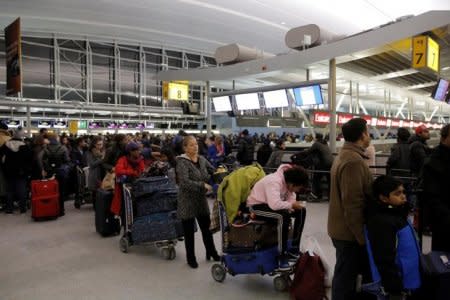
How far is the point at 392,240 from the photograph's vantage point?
7.09 feet

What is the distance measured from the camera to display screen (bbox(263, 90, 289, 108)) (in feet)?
29.4

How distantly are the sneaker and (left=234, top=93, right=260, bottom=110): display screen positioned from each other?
6.65 metres

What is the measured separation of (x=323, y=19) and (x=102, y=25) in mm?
10656

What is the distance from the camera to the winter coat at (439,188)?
7.80 feet

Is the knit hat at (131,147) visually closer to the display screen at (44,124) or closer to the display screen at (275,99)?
the display screen at (275,99)

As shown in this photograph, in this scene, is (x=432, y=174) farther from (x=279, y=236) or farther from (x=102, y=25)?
(x=102, y=25)

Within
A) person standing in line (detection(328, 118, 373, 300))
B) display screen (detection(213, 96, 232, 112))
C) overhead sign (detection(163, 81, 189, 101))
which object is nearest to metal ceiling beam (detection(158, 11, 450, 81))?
display screen (detection(213, 96, 232, 112))

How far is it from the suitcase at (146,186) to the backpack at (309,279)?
2.14 meters

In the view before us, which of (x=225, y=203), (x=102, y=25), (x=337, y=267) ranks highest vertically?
(x=102, y=25)

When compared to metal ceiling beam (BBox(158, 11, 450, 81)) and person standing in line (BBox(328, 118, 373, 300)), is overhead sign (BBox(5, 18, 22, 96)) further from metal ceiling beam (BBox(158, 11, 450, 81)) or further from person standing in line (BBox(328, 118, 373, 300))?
person standing in line (BBox(328, 118, 373, 300))

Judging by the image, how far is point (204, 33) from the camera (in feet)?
64.5

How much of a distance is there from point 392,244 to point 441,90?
1116 cm

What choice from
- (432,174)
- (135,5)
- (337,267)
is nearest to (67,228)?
(337,267)

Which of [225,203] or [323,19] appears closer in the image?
[225,203]
